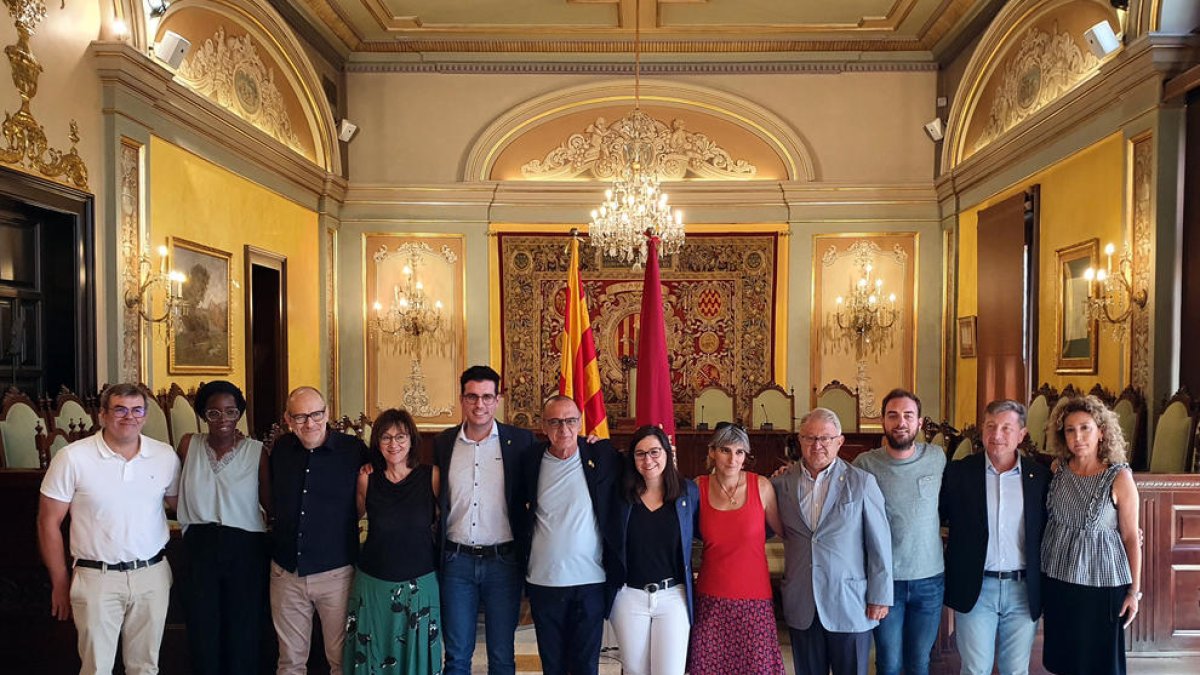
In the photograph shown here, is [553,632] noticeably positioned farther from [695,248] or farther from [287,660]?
[695,248]

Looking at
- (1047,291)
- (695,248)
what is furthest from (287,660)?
(695,248)

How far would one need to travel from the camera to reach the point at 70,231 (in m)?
5.44

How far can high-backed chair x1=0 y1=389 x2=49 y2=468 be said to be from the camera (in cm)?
457

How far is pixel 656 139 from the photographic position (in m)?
10.4

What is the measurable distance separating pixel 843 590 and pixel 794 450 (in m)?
2.71

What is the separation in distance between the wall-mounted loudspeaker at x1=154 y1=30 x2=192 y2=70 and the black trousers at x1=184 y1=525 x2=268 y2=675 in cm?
445

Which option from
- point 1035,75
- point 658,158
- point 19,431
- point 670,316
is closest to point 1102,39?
point 1035,75

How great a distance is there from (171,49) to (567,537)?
5.24 metres

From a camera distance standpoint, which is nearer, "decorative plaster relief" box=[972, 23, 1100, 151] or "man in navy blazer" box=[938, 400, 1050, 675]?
"man in navy blazer" box=[938, 400, 1050, 675]

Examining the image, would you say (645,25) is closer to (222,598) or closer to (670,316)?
(670,316)

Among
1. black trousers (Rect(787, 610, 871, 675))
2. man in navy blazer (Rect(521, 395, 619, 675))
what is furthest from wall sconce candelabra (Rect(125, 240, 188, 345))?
black trousers (Rect(787, 610, 871, 675))

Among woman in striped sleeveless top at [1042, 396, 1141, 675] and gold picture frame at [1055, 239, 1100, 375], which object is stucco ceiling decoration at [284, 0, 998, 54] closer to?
gold picture frame at [1055, 239, 1100, 375]

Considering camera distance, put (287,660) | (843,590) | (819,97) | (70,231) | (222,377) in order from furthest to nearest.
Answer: (819,97) → (222,377) → (70,231) → (287,660) → (843,590)

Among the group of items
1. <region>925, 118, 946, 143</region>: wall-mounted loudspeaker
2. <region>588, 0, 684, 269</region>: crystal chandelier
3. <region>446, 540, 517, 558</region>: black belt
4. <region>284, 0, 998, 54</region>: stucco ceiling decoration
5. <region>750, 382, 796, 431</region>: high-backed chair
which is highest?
<region>284, 0, 998, 54</region>: stucco ceiling decoration
